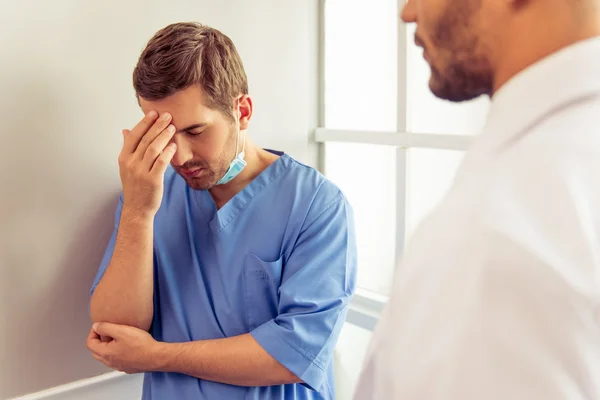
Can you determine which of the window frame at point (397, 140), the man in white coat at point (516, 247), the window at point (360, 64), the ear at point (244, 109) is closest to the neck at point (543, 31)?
the man in white coat at point (516, 247)

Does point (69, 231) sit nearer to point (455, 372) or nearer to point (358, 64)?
point (358, 64)

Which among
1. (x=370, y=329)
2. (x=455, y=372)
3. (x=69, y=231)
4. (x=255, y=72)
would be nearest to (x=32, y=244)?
(x=69, y=231)

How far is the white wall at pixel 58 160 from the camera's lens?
1.38m

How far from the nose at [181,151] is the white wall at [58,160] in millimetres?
252

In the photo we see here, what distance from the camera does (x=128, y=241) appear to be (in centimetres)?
135

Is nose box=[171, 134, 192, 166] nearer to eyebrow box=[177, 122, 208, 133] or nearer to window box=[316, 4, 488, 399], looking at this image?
eyebrow box=[177, 122, 208, 133]

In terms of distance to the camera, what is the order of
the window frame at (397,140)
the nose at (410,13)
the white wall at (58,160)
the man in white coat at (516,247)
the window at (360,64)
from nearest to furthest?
the man in white coat at (516,247) → the nose at (410,13) → the white wall at (58,160) → the window frame at (397,140) → the window at (360,64)

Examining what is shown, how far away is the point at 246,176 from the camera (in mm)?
1454

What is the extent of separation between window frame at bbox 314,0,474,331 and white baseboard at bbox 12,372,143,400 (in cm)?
63

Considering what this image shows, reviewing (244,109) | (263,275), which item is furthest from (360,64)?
(263,275)

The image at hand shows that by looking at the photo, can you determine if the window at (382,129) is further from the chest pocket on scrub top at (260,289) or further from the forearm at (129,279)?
the forearm at (129,279)

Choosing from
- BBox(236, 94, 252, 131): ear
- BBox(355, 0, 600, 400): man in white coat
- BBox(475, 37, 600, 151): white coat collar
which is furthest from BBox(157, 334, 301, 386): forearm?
BBox(475, 37, 600, 151): white coat collar

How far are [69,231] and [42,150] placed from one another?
19 cm

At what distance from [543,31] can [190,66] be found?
2.98 ft
